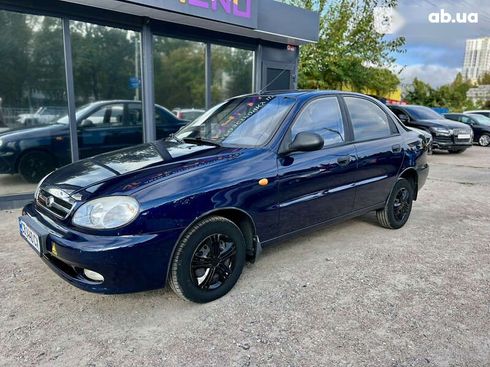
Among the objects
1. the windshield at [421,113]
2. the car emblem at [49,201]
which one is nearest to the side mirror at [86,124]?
the car emblem at [49,201]

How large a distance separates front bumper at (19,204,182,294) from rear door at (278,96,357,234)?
1.13m

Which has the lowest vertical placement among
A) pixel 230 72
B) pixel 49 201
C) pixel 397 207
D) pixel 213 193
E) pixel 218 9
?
pixel 397 207

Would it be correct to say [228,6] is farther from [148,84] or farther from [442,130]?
[442,130]

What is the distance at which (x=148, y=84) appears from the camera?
265 inches

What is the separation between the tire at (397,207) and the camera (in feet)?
15.1

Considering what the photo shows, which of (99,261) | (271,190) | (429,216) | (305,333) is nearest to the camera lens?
(99,261)

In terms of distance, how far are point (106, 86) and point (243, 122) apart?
3737 millimetres

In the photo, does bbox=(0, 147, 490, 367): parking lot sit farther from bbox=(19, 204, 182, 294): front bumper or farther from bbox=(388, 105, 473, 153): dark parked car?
bbox=(388, 105, 473, 153): dark parked car

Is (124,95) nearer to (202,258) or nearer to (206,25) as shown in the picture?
(206,25)

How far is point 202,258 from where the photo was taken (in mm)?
2852

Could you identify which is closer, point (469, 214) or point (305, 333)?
point (305, 333)

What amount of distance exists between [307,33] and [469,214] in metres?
Answer: 5.27

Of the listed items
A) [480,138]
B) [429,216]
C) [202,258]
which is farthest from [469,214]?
[480,138]

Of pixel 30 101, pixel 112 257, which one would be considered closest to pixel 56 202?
pixel 112 257
